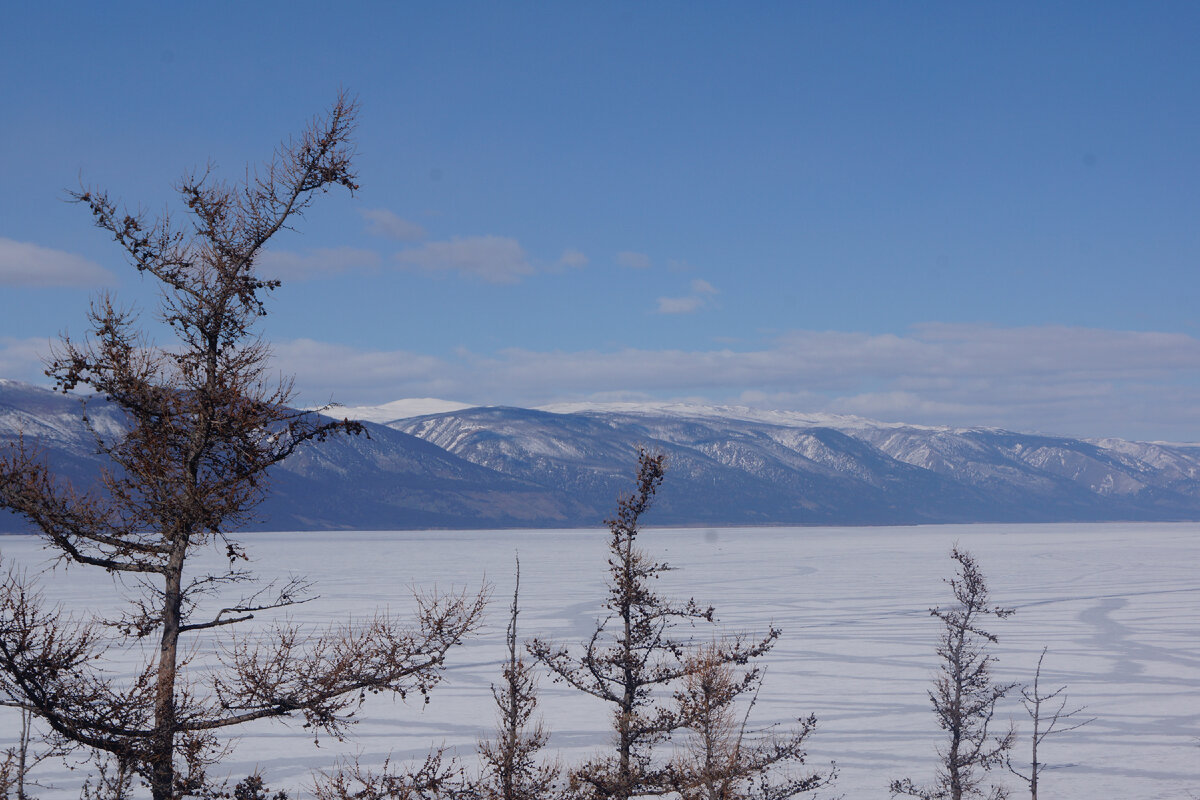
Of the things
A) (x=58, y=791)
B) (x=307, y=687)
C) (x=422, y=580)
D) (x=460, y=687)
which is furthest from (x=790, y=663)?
(x=422, y=580)

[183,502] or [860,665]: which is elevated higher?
[183,502]

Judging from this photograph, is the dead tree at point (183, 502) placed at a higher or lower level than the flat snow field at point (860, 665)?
higher

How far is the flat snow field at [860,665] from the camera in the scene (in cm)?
2769

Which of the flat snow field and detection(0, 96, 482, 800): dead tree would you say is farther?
the flat snow field

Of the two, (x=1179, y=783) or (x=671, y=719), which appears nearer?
(x=671, y=719)

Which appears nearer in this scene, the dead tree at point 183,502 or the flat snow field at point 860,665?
the dead tree at point 183,502

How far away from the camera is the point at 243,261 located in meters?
9.12

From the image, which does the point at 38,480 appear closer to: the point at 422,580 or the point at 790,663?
the point at 790,663

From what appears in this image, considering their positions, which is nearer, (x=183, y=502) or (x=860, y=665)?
(x=183, y=502)

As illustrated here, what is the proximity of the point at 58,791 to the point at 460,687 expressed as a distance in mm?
15395

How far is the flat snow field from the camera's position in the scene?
2769 centimetres

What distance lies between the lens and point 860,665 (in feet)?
141

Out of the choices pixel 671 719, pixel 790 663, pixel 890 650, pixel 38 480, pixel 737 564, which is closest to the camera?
pixel 38 480

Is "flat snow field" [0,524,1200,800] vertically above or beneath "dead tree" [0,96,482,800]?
beneath
